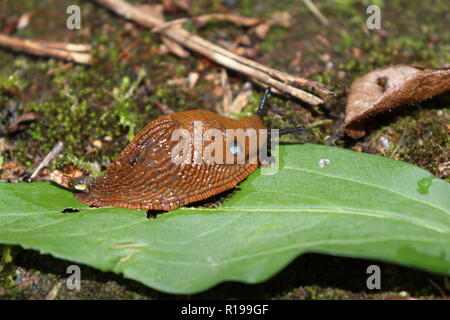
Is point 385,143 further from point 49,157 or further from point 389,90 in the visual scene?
point 49,157

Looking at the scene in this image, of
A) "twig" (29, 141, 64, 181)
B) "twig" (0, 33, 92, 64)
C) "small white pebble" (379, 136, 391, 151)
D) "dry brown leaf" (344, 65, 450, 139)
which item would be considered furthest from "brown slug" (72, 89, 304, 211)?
"twig" (0, 33, 92, 64)

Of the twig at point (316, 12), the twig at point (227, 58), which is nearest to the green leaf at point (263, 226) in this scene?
the twig at point (227, 58)

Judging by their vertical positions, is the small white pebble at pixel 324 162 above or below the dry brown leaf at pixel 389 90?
below

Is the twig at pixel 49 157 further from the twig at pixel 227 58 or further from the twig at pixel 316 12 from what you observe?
the twig at pixel 316 12

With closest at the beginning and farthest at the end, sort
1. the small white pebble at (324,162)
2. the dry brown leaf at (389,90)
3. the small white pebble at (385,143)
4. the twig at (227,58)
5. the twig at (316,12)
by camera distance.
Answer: the small white pebble at (324,162) < the dry brown leaf at (389,90) < the small white pebble at (385,143) < the twig at (227,58) < the twig at (316,12)

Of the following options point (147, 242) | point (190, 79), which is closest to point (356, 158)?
point (147, 242)

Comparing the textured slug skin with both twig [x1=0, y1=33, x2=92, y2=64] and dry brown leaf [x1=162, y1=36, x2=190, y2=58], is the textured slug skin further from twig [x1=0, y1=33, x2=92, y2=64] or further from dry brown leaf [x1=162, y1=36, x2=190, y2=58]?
twig [x1=0, y1=33, x2=92, y2=64]

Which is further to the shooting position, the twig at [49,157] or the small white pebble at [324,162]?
the twig at [49,157]
